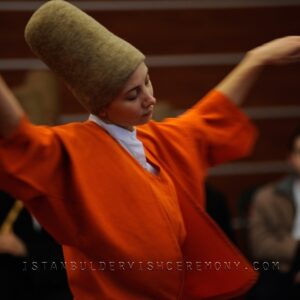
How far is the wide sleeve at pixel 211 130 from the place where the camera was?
4.65ft

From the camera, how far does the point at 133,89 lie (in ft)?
4.12

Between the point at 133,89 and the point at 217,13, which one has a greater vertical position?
the point at 133,89

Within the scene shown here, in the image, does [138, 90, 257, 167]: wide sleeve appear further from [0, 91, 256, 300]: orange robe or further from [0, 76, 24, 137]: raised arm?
[0, 76, 24, 137]: raised arm

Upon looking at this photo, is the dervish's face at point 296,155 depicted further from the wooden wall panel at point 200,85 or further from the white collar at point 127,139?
the white collar at point 127,139

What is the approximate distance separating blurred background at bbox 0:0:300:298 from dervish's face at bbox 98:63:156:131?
1.59 m

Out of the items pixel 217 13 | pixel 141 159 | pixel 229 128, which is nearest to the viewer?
pixel 141 159

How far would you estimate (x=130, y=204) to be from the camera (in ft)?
4.08

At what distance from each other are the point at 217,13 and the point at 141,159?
1.93m

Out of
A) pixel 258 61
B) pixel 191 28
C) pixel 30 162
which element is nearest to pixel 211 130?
pixel 258 61

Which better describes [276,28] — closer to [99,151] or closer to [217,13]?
[217,13]

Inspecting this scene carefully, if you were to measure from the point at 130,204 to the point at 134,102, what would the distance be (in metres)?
0.18

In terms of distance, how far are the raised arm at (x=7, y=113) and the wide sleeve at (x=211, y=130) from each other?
38 centimetres

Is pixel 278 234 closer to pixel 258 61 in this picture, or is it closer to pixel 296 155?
pixel 296 155

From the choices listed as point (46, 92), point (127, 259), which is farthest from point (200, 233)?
point (46, 92)
